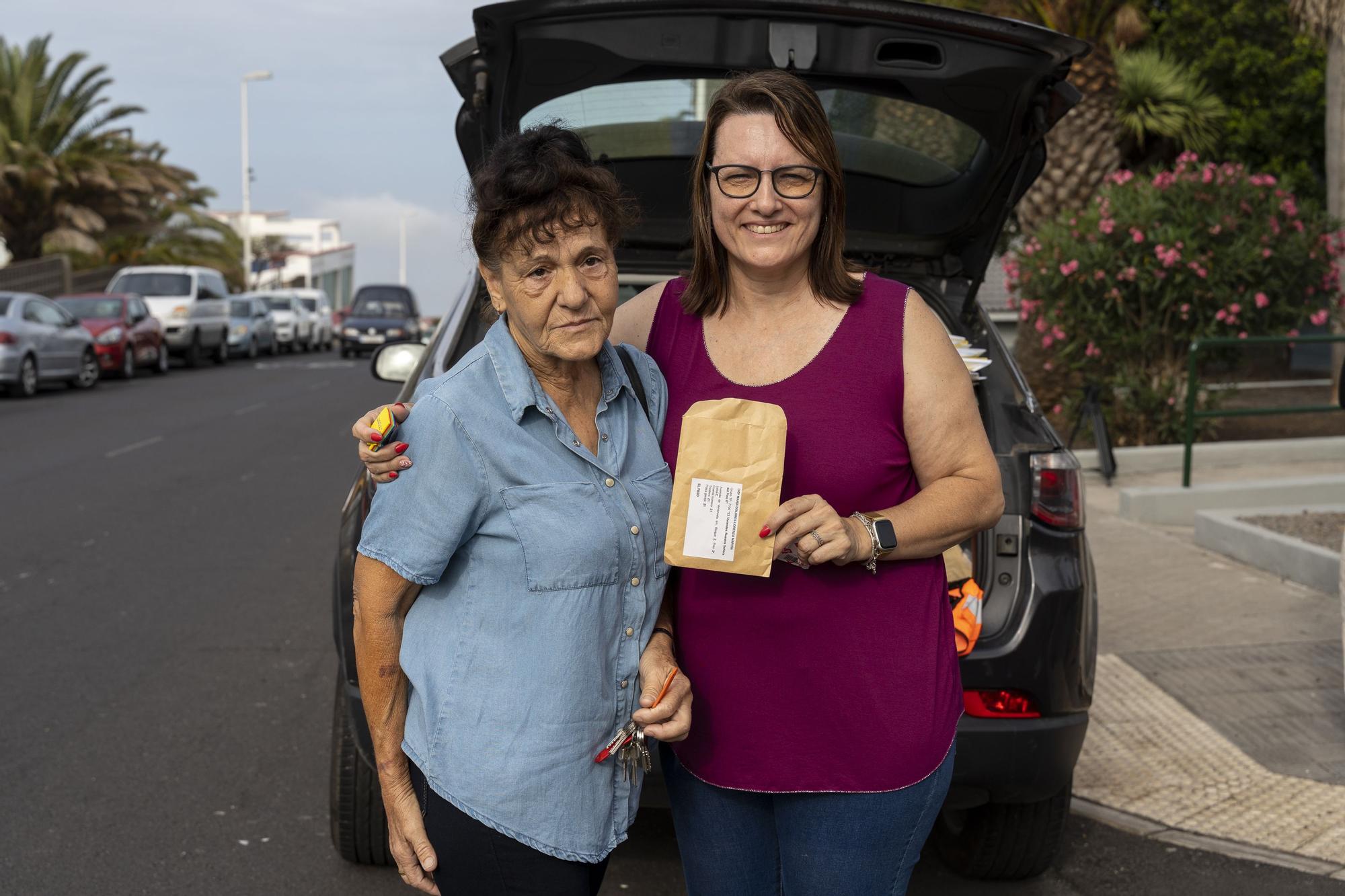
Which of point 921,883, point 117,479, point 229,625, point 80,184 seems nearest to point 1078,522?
point 921,883

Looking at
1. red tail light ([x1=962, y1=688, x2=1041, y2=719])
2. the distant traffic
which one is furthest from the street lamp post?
red tail light ([x1=962, y1=688, x2=1041, y2=719])

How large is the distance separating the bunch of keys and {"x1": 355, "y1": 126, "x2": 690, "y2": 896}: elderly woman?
0.01 metres

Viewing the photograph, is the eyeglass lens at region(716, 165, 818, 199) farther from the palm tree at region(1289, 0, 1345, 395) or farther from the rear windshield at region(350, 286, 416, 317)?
the rear windshield at region(350, 286, 416, 317)

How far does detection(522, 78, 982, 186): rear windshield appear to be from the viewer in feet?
11.8

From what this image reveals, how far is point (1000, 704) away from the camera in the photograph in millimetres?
3301

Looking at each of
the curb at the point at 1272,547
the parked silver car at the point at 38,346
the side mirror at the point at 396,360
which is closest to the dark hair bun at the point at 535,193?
the side mirror at the point at 396,360

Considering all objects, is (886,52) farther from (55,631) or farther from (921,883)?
(55,631)

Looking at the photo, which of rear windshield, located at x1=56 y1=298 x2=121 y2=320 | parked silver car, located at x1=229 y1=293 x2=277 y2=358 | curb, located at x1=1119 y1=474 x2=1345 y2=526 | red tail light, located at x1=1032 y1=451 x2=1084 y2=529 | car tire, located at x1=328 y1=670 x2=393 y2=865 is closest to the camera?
red tail light, located at x1=1032 y1=451 x2=1084 y2=529

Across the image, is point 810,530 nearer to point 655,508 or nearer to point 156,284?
point 655,508

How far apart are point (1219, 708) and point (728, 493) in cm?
396

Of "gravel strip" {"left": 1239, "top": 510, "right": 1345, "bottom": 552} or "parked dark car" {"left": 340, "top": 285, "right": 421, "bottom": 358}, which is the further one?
"parked dark car" {"left": 340, "top": 285, "right": 421, "bottom": 358}

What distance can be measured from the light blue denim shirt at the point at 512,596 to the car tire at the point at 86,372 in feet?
68.0

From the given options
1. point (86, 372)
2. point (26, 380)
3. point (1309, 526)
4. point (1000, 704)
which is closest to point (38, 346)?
point (26, 380)

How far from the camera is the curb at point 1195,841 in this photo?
390 centimetres
